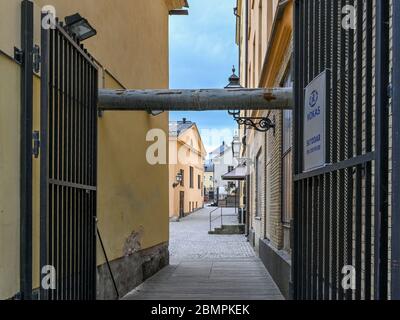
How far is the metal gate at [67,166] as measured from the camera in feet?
14.4

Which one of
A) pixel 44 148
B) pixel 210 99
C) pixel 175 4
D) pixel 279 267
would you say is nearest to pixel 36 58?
pixel 44 148

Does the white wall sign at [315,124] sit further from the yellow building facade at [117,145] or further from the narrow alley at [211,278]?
the narrow alley at [211,278]

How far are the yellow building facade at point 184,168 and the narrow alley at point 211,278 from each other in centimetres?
1779

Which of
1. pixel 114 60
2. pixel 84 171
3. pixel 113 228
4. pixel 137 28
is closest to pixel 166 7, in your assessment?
pixel 137 28

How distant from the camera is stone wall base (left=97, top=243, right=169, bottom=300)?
25.3 ft

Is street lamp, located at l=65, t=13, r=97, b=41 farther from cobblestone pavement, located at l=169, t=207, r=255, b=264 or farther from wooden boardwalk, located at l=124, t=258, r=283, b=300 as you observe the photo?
cobblestone pavement, located at l=169, t=207, r=255, b=264

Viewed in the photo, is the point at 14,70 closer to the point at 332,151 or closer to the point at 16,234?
the point at 16,234

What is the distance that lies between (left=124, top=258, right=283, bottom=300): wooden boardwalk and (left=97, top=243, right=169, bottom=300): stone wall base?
15 cm

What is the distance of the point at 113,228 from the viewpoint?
8.33 m

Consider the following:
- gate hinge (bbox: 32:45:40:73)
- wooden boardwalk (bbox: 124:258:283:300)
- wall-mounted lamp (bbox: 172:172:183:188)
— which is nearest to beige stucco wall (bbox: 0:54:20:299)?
gate hinge (bbox: 32:45:40:73)

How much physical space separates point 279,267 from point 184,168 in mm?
32017

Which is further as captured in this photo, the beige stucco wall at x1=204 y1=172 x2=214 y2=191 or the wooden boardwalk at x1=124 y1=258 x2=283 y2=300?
the beige stucco wall at x1=204 y1=172 x2=214 y2=191

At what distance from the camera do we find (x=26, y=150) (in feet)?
14.4

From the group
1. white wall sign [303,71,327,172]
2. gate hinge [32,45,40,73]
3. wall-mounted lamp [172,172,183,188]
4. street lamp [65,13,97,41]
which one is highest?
street lamp [65,13,97,41]
